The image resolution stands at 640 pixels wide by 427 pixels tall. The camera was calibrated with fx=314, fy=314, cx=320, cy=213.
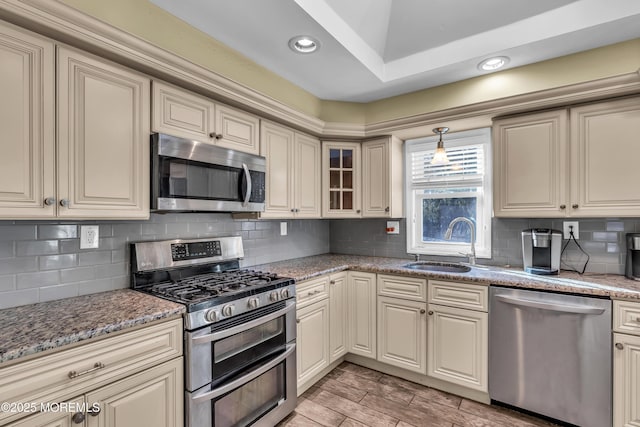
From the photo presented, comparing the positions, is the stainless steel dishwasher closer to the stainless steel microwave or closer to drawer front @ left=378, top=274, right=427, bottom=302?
drawer front @ left=378, top=274, right=427, bottom=302

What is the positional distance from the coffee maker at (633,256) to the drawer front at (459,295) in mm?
948

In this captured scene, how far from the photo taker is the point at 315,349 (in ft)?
8.02

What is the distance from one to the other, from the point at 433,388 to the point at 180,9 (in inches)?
125

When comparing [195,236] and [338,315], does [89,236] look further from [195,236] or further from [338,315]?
[338,315]

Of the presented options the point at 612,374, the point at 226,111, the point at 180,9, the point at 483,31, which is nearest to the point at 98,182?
the point at 226,111

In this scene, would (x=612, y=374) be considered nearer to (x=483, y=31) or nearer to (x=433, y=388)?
(x=433, y=388)

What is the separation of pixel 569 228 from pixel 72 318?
3.21 metres

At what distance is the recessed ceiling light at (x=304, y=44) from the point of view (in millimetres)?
2068

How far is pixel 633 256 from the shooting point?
212 centimetres

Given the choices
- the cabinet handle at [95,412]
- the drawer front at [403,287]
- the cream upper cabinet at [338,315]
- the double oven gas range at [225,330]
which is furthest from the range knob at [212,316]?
the drawer front at [403,287]

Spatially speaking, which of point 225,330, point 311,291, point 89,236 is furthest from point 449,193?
point 89,236

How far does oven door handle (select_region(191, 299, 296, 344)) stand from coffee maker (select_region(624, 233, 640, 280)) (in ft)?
7.53

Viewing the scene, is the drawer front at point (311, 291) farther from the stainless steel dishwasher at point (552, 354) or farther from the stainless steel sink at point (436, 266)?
the stainless steel dishwasher at point (552, 354)

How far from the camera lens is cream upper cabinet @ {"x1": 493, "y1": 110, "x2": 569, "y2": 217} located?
2.27m
